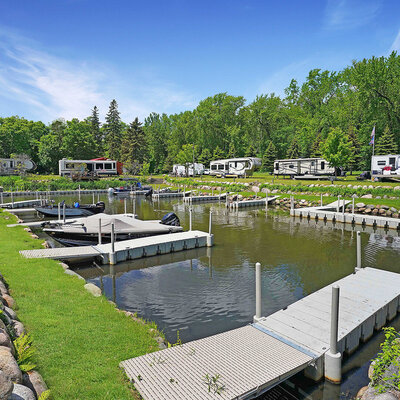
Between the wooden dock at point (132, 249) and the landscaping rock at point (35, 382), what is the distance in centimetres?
830

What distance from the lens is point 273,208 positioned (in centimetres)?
3419

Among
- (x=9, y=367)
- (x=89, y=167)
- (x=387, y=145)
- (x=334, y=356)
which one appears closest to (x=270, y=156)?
(x=387, y=145)

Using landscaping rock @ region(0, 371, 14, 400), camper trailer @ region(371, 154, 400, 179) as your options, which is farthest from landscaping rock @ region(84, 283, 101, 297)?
camper trailer @ region(371, 154, 400, 179)

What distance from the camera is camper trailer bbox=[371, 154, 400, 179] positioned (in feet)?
119

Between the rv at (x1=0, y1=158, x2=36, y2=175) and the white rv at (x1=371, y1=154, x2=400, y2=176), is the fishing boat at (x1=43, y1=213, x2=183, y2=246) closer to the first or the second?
the white rv at (x1=371, y1=154, x2=400, y2=176)

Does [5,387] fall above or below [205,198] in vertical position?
above

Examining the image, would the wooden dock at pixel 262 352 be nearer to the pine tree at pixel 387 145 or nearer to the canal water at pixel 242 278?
the canal water at pixel 242 278

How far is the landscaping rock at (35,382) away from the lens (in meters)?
4.12

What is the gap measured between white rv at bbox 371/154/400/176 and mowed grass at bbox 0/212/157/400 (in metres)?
37.5

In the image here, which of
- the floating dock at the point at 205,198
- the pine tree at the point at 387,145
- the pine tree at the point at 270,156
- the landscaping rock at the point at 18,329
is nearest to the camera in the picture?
the landscaping rock at the point at 18,329

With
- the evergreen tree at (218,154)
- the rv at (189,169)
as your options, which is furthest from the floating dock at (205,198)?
the evergreen tree at (218,154)

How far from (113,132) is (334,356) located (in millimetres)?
86213

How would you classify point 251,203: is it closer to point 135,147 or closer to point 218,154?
point 218,154

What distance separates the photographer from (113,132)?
281 ft
